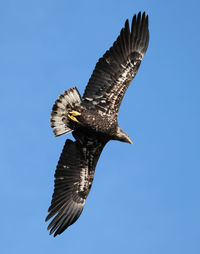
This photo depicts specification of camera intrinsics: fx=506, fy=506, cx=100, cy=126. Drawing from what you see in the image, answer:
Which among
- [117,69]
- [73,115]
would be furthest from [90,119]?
[117,69]

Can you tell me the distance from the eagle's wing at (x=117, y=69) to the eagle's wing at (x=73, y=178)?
0.93 metres

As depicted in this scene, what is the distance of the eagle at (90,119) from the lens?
11156 mm

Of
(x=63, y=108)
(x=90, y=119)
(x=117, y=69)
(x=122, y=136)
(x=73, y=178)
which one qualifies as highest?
(x=117, y=69)

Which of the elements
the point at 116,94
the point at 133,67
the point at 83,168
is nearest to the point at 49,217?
the point at 83,168

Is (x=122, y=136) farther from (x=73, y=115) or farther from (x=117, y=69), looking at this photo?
(x=117, y=69)

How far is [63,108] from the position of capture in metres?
11.2

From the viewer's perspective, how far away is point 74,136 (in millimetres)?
11570

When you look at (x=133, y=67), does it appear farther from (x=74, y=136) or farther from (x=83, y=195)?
(x=83, y=195)

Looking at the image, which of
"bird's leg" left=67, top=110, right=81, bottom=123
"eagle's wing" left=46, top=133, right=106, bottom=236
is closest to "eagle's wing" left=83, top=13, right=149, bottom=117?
"bird's leg" left=67, top=110, right=81, bottom=123

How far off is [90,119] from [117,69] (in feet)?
4.44

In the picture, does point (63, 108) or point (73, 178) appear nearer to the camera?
point (63, 108)

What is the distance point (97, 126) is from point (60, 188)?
1671mm

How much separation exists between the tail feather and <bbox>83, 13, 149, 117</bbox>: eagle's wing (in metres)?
0.29

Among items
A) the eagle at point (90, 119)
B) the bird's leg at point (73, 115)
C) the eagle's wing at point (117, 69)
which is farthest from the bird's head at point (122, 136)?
the bird's leg at point (73, 115)
